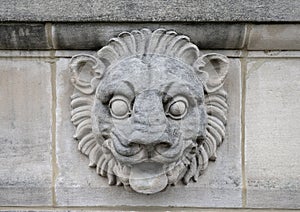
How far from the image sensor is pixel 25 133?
2.02m

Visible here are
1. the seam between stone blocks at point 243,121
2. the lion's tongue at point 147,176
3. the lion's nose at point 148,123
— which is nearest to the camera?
the lion's nose at point 148,123

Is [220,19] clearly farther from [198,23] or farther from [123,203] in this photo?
[123,203]

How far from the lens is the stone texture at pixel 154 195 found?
202cm

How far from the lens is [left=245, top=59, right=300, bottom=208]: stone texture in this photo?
6.61 ft

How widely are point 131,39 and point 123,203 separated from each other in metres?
0.62

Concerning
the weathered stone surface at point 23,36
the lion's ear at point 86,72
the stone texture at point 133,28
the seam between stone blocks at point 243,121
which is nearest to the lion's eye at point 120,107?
the lion's ear at point 86,72

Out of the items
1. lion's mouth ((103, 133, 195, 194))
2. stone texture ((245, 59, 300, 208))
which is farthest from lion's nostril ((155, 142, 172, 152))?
stone texture ((245, 59, 300, 208))

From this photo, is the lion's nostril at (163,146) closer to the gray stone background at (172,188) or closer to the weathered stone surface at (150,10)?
the gray stone background at (172,188)

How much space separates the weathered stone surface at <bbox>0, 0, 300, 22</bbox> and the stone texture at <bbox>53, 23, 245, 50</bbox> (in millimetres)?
27

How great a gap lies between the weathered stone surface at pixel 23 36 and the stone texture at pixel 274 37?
2.47 ft

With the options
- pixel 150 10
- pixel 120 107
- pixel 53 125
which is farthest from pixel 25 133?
pixel 150 10

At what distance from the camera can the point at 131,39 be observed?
190 cm

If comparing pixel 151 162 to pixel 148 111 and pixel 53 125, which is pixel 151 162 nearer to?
pixel 148 111

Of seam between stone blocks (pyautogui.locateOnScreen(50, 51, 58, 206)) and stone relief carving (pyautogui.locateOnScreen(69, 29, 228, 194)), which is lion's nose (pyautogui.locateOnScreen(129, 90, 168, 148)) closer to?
stone relief carving (pyautogui.locateOnScreen(69, 29, 228, 194))
